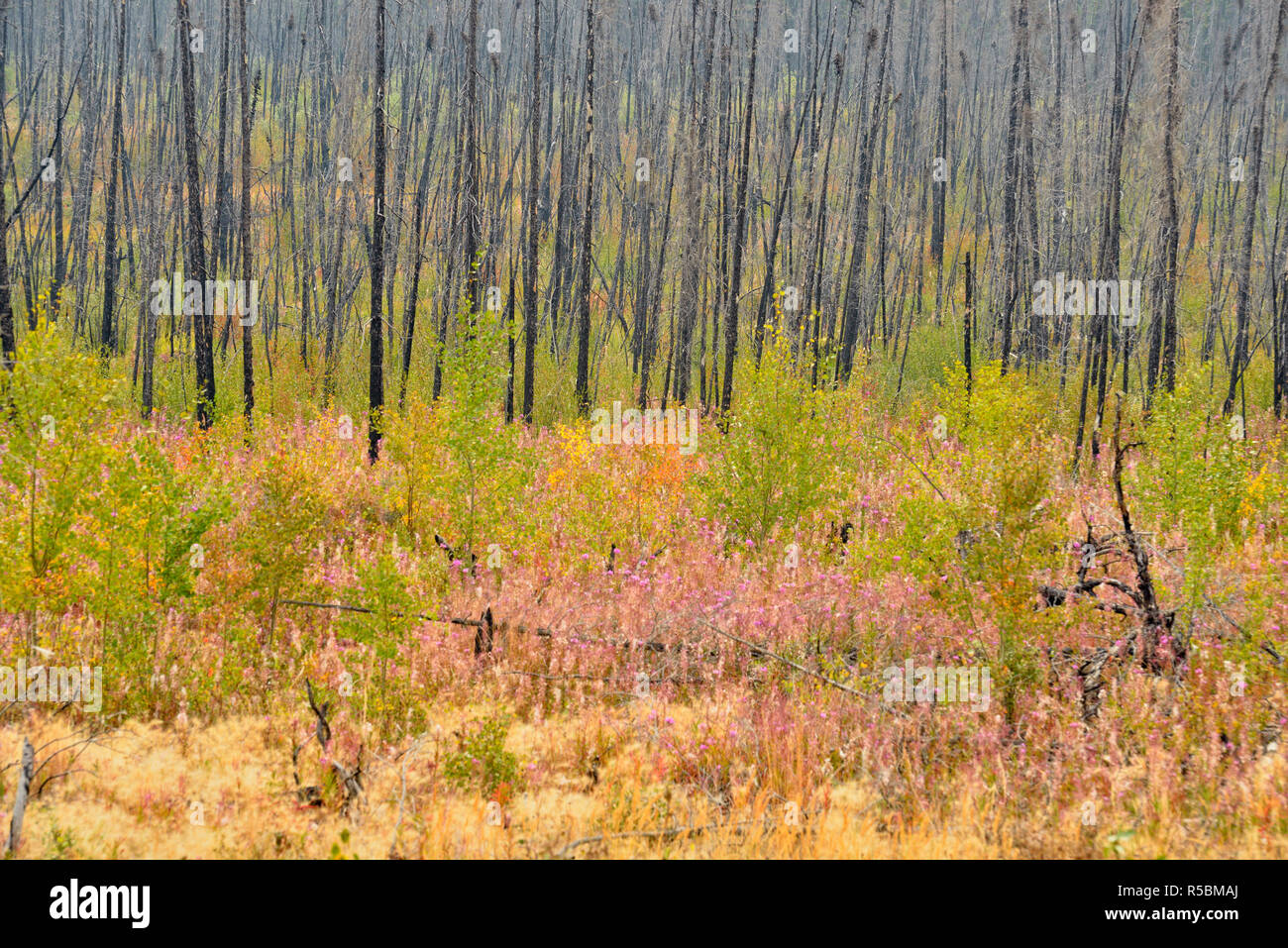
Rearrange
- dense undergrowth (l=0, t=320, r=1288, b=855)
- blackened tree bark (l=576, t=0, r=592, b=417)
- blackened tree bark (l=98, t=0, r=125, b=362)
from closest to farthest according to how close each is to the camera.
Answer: dense undergrowth (l=0, t=320, r=1288, b=855) → blackened tree bark (l=576, t=0, r=592, b=417) → blackened tree bark (l=98, t=0, r=125, b=362)

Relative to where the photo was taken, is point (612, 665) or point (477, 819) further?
point (612, 665)

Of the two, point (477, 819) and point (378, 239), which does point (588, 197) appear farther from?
point (477, 819)

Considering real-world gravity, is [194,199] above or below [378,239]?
above

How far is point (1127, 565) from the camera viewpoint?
7367mm

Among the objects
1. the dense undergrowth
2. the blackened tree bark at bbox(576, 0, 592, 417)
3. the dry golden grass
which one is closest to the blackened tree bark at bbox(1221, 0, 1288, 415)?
the dense undergrowth

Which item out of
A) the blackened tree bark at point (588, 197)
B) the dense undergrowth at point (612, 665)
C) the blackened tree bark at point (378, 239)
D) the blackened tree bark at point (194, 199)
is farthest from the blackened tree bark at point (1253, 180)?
the blackened tree bark at point (194, 199)

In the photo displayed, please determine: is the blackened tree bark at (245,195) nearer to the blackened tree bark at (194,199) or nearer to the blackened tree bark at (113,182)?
the blackened tree bark at (194,199)

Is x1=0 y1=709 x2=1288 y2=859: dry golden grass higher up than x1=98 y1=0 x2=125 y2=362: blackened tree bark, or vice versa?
x1=98 y1=0 x2=125 y2=362: blackened tree bark

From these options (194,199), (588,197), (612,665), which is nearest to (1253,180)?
(588,197)

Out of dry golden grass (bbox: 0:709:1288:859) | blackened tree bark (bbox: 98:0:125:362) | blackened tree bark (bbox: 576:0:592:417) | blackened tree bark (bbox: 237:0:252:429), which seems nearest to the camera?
dry golden grass (bbox: 0:709:1288:859)

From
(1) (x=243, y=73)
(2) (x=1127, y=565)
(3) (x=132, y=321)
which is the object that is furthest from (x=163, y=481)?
(3) (x=132, y=321)

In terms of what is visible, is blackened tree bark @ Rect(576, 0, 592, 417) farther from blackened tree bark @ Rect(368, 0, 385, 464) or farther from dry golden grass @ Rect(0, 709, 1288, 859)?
dry golden grass @ Rect(0, 709, 1288, 859)
